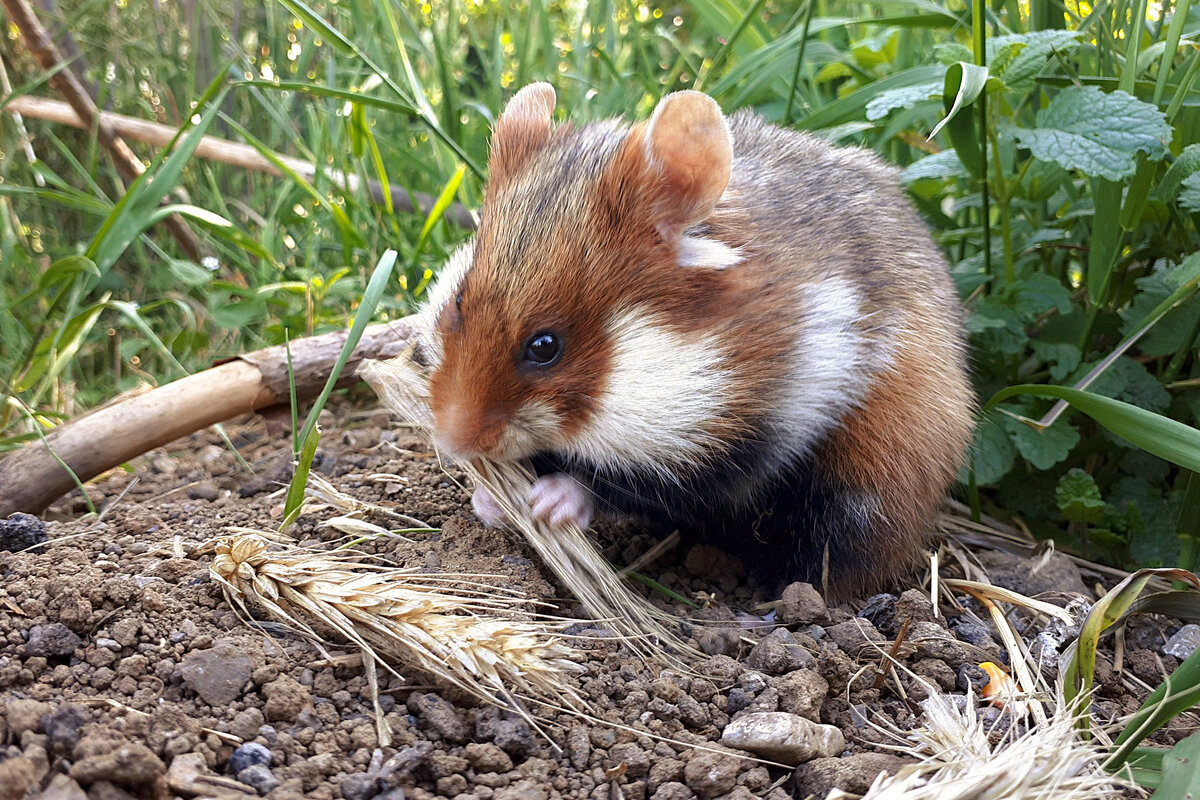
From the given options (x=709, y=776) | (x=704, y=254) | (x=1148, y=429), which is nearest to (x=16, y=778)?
(x=709, y=776)

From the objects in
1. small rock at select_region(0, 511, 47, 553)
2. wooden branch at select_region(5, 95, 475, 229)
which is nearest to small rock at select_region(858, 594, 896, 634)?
small rock at select_region(0, 511, 47, 553)

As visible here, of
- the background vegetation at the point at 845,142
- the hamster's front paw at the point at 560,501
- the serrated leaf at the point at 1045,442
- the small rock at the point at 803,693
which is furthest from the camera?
the serrated leaf at the point at 1045,442

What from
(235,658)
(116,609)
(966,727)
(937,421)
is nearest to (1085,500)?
(937,421)

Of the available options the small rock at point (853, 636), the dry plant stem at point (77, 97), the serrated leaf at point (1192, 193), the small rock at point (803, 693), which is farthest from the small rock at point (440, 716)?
the dry plant stem at point (77, 97)

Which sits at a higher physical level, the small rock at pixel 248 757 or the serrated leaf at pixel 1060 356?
the serrated leaf at pixel 1060 356

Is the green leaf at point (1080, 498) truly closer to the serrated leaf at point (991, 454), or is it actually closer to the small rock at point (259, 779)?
the serrated leaf at point (991, 454)

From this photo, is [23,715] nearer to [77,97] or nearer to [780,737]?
[780,737]

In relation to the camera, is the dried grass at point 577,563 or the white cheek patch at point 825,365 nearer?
the dried grass at point 577,563
